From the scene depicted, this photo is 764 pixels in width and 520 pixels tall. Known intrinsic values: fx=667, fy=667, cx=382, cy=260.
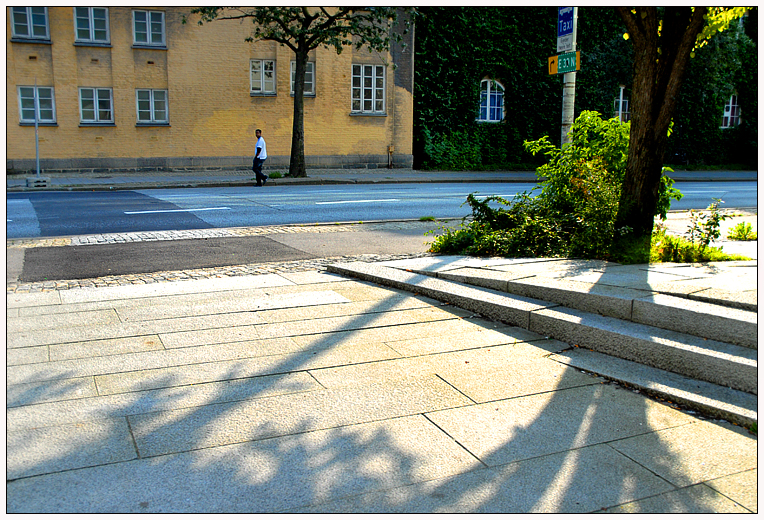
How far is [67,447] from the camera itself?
130 inches

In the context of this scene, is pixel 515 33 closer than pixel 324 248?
No

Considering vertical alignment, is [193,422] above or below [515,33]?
below

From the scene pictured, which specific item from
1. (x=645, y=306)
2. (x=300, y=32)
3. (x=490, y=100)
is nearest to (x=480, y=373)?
(x=645, y=306)

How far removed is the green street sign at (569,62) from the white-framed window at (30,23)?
64.6 feet

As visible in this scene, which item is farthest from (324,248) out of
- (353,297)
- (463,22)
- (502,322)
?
(463,22)

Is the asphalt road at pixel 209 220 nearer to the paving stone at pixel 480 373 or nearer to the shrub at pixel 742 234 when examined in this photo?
the shrub at pixel 742 234

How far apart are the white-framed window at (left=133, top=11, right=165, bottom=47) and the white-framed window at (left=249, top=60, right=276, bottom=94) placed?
11.5 ft

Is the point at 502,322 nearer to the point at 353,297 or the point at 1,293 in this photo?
the point at 353,297

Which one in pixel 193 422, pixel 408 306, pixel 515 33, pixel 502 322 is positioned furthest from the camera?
pixel 515 33

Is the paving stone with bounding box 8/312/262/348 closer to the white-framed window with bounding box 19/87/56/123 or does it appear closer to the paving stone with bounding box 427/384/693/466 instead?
the paving stone with bounding box 427/384/693/466

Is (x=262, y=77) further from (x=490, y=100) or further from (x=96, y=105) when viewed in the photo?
(x=490, y=100)

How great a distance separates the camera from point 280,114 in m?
27.0

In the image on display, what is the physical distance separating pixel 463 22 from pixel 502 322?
2646 cm

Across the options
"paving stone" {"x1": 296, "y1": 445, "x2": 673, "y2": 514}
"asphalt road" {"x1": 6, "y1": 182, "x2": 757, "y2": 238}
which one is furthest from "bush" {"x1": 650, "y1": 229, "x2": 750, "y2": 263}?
"asphalt road" {"x1": 6, "y1": 182, "x2": 757, "y2": 238}
